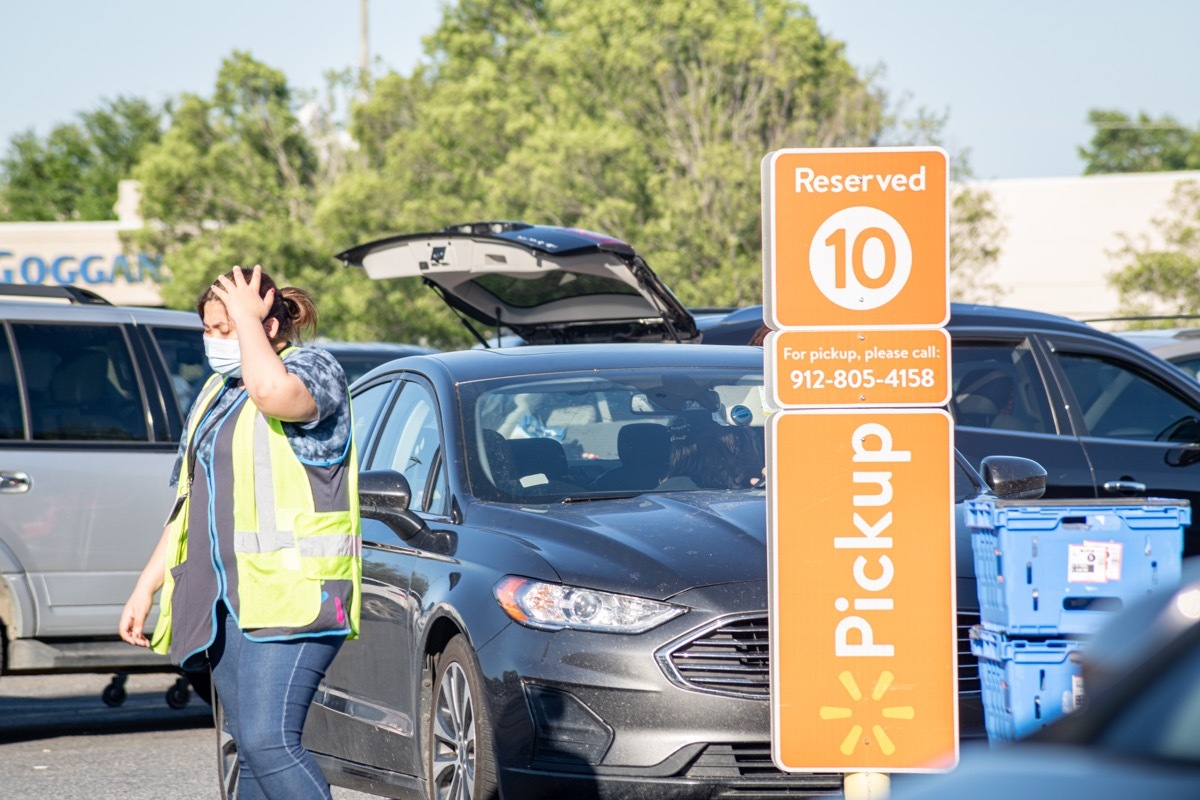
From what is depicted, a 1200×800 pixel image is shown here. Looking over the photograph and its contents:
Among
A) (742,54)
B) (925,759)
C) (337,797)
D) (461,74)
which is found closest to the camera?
(925,759)

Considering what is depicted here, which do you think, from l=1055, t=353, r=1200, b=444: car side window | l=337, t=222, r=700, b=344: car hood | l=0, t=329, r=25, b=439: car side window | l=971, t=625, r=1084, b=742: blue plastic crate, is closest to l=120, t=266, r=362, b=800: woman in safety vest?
l=971, t=625, r=1084, b=742: blue plastic crate

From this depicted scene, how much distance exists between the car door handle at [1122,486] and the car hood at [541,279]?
2.17m

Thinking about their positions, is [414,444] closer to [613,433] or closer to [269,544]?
[613,433]

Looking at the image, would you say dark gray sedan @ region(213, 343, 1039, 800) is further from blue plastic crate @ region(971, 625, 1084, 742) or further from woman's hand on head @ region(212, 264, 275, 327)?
woman's hand on head @ region(212, 264, 275, 327)

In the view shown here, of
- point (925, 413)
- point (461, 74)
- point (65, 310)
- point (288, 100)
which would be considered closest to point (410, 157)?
point (288, 100)

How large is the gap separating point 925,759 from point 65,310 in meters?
5.75

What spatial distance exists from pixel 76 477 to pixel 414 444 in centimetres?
269

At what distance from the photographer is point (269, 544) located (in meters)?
4.68

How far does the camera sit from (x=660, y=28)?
32875mm

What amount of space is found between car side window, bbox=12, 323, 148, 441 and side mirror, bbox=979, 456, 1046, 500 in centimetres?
449

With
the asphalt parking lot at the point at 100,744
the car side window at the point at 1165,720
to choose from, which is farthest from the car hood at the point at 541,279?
the car side window at the point at 1165,720

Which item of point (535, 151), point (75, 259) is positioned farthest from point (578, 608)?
point (75, 259)

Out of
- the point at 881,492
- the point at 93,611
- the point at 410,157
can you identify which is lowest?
the point at 93,611

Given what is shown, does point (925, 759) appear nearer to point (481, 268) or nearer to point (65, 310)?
point (481, 268)
